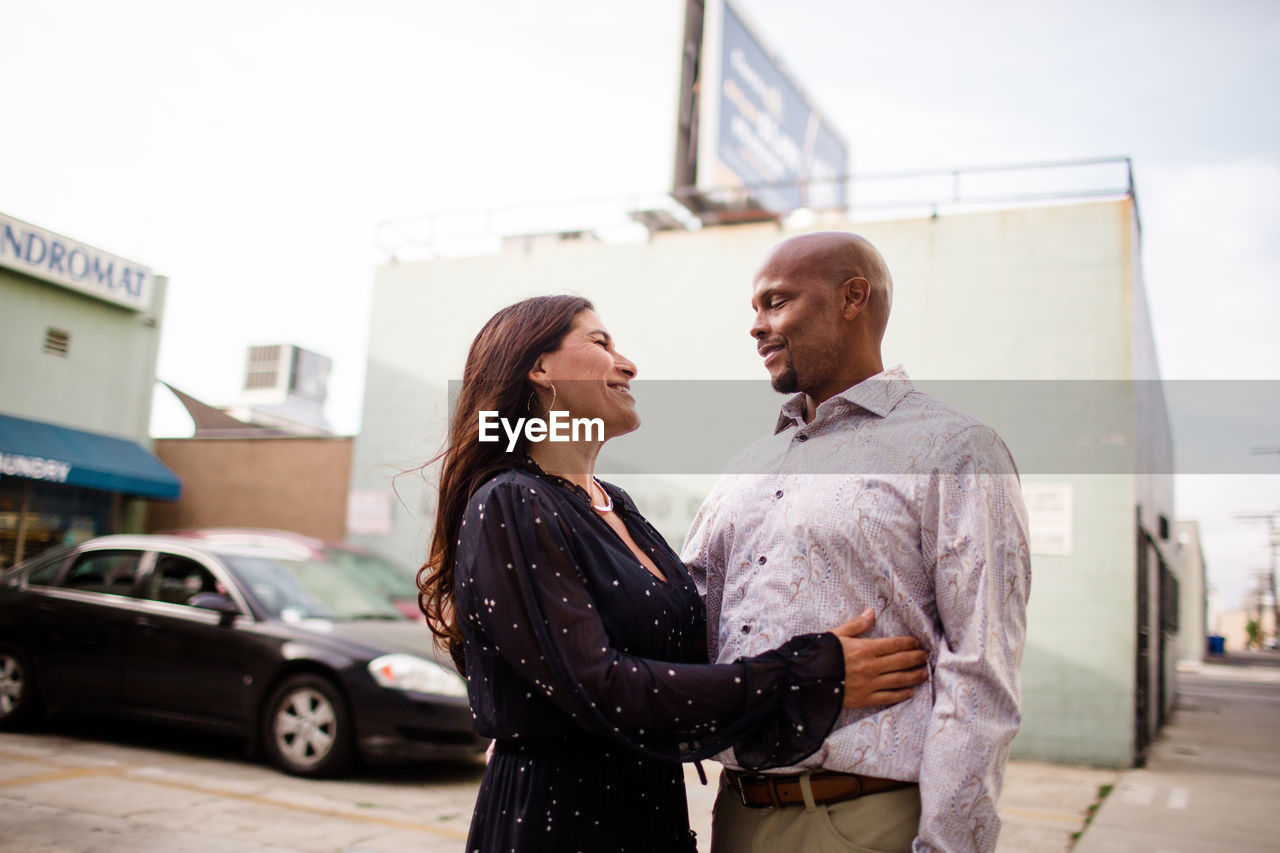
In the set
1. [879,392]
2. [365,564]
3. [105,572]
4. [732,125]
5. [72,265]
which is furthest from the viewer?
[72,265]

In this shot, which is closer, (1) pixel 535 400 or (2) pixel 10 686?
(1) pixel 535 400

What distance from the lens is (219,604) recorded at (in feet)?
21.5

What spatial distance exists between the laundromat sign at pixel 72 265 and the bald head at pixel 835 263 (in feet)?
44.3

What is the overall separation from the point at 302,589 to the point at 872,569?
6.05 metres

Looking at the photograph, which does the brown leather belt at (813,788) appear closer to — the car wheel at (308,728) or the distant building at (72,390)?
the car wheel at (308,728)

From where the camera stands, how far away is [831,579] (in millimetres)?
1939

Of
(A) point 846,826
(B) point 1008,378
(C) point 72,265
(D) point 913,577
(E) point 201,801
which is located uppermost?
(C) point 72,265

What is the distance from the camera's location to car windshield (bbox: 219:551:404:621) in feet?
22.6

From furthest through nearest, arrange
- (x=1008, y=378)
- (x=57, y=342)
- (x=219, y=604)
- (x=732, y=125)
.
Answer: (x=57, y=342) < (x=732, y=125) < (x=1008, y=378) < (x=219, y=604)

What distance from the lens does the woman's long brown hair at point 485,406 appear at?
223cm

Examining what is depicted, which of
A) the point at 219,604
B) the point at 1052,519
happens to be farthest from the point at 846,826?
the point at 1052,519

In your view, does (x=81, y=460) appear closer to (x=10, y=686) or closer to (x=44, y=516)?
(x=44, y=516)

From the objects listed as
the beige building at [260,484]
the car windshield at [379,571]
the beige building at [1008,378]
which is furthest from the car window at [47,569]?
the beige building at [260,484]

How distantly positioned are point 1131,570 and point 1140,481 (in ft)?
Answer: 3.72
